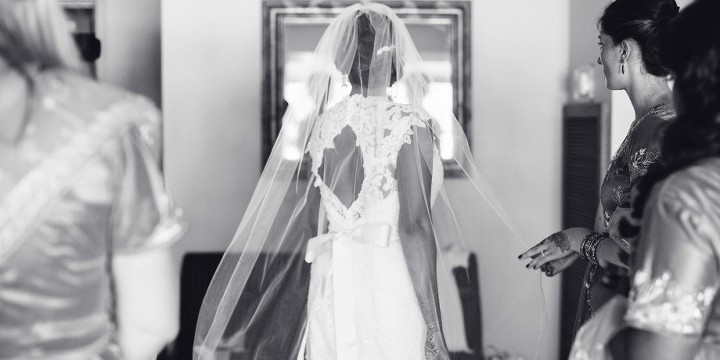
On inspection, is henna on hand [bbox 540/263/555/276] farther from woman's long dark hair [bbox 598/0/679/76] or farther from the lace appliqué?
the lace appliqué

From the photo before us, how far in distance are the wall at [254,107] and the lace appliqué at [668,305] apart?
3138 mm

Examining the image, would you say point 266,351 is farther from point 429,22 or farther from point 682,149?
point 429,22

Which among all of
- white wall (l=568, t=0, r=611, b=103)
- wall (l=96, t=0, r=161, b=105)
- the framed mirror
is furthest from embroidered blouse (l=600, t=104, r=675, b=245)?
wall (l=96, t=0, r=161, b=105)

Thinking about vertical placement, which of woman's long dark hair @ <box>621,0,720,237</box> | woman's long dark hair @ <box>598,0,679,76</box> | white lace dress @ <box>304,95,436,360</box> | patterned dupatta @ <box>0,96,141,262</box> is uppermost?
woman's long dark hair @ <box>598,0,679,76</box>

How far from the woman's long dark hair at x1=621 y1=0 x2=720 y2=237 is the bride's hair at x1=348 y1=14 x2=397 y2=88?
1.65 metres

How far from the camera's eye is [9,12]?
1.16 meters

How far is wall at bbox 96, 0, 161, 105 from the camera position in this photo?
494cm

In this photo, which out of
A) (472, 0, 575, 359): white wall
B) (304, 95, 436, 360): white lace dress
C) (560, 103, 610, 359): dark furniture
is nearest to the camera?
(304, 95, 436, 360): white lace dress

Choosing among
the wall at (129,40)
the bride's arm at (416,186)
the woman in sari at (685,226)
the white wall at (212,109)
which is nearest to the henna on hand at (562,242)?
the bride's arm at (416,186)

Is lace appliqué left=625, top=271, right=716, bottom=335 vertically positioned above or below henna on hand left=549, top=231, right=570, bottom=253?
above

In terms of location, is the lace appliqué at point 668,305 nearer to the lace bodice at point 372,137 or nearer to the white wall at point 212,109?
the lace bodice at point 372,137

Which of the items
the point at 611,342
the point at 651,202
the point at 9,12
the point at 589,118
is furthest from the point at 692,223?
the point at 589,118

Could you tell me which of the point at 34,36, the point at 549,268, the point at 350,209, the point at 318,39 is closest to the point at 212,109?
the point at 318,39

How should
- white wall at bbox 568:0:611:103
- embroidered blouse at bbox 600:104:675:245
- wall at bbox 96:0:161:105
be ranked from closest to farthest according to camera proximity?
embroidered blouse at bbox 600:104:675:245, white wall at bbox 568:0:611:103, wall at bbox 96:0:161:105
